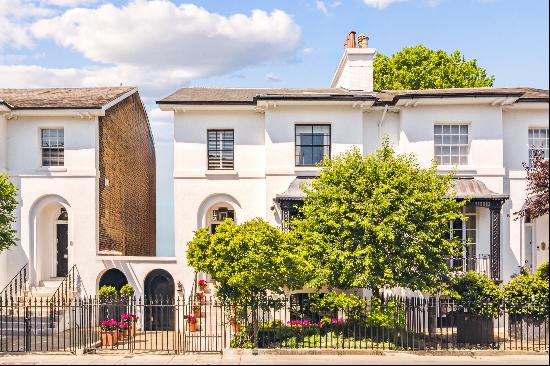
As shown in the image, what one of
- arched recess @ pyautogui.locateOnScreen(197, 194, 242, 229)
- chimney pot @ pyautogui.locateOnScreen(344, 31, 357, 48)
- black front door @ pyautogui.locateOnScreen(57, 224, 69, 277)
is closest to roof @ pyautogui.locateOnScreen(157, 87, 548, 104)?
chimney pot @ pyautogui.locateOnScreen(344, 31, 357, 48)

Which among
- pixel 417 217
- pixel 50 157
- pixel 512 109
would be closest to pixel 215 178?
pixel 50 157

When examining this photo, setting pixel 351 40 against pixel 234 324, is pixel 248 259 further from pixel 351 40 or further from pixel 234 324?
pixel 351 40

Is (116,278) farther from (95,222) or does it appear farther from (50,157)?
(50,157)

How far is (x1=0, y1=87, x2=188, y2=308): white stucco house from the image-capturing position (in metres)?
21.7

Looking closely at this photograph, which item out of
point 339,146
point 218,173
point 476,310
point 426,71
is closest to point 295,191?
point 339,146

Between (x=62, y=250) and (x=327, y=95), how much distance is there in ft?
40.2

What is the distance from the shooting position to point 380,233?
1678cm

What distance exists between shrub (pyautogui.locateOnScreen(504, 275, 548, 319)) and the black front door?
1636cm

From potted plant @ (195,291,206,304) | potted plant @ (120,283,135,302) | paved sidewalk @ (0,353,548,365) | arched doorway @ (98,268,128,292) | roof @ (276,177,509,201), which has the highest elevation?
roof @ (276,177,509,201)

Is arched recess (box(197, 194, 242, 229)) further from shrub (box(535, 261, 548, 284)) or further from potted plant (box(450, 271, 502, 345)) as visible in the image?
shrub (box(535, 261, 548, 284))

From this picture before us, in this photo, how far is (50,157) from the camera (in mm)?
22453

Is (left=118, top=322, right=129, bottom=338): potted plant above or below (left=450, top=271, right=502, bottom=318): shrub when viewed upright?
below

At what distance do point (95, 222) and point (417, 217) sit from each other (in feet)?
39.6

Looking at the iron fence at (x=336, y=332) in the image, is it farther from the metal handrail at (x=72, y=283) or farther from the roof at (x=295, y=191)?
the roof at (x=295, y=191)
